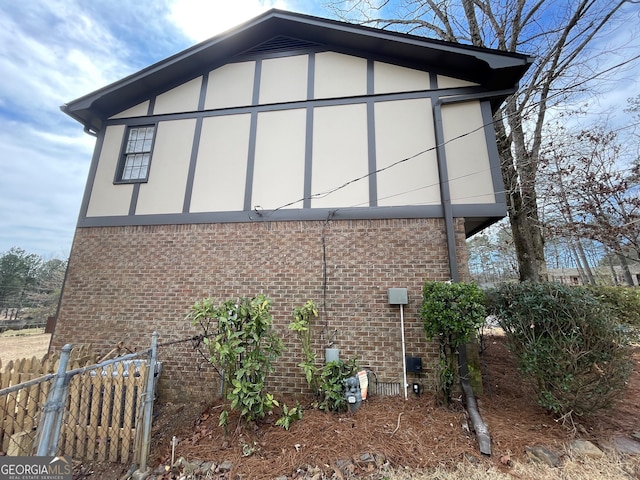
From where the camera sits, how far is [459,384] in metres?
4.16

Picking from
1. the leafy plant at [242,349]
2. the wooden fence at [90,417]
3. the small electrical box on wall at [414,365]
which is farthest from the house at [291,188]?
the wooden fence at [90,417]

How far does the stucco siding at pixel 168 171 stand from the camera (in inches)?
224

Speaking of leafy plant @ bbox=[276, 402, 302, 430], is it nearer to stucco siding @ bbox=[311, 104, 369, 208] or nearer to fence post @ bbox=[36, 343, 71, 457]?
fence post @ bbox=[36, 343, 71, 457]

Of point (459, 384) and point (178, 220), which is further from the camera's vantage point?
point (178, 220)

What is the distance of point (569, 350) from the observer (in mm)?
3279

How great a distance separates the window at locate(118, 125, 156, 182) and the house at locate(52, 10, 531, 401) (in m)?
0.03

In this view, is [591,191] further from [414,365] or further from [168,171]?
[168,171]

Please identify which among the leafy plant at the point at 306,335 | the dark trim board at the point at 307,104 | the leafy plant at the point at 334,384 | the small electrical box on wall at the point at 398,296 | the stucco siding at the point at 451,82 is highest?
the stucco siding at the point at 451,82

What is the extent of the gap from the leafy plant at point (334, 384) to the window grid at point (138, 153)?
5784mm

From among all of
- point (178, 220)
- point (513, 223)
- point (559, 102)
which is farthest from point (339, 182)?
point (559, 102)

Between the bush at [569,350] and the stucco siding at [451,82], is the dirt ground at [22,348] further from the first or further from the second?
the stucco siding at [451,82]

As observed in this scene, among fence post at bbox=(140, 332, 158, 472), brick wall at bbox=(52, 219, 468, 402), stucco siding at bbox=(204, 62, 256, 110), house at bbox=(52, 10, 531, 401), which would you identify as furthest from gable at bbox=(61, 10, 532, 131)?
fence post at bbox=(140, 332, 158, 472)

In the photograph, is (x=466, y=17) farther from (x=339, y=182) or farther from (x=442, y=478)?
(x=442, y=478)

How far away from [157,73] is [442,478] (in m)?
8.85
